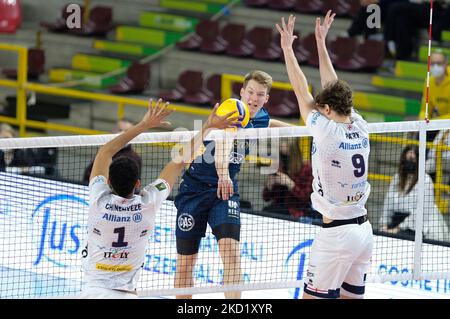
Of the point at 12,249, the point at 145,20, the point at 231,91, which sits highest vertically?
the point at 145,20

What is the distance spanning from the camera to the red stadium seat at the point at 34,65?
20.2 metres

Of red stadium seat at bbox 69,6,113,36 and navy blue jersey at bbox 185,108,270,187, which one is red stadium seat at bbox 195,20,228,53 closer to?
red stadium seat at bbox 69,6,113,36

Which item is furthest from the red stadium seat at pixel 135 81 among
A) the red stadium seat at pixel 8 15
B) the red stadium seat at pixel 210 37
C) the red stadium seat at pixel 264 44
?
the red stadium seat at pixel 8 15

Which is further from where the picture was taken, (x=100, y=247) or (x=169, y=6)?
(x=169, y=6)

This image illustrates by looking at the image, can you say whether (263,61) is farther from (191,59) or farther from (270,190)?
(270,190)

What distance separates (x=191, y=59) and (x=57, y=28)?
10.2 feet

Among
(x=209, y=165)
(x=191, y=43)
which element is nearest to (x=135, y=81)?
(x=191, y=43)

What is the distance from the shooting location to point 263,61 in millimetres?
19078

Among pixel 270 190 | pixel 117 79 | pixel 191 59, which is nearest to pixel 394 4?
pixel 191 59

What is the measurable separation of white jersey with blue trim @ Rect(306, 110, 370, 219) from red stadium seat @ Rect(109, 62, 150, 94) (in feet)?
35.5

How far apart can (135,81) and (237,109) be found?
32.7 feet

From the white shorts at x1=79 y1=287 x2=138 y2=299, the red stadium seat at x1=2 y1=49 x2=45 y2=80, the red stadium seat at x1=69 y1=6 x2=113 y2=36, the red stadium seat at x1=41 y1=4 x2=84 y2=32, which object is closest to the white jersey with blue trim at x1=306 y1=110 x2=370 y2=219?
the white shorts at x1=79 y1=287 x2=138 y2=299

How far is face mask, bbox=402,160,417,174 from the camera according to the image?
41.7ft

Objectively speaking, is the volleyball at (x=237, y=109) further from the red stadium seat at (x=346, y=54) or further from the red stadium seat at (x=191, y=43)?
the red stadium seat at (x=191, y=43)
